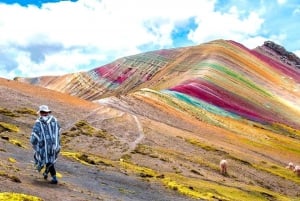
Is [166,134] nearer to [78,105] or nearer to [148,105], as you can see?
[78,105]

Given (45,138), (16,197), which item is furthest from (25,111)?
(16,197)

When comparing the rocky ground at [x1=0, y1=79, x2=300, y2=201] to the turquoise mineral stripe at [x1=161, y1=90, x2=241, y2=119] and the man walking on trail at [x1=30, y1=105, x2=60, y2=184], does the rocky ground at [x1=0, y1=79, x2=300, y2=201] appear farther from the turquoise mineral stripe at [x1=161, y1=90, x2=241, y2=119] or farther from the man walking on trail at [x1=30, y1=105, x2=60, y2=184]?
the turquoise mineral stripe at [x1=161, y1=90, x2=241, y2=119]

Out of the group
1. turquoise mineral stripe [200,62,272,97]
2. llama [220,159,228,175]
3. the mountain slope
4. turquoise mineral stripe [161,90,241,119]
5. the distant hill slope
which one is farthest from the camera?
turquoise mineral stripe [200,62,272,97]

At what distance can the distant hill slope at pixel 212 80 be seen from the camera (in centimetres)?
11358

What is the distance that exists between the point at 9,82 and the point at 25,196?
180 ft

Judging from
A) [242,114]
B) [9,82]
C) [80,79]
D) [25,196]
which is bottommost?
[25,196]

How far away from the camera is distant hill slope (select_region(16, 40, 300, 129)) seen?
11358cm

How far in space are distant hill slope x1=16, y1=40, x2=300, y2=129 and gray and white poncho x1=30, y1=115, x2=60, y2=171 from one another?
78.8 metres


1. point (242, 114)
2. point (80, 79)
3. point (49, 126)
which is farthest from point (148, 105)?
point (80, 79)

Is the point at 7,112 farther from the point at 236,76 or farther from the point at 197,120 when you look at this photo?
the point at 236,76

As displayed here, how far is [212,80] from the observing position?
12431cm

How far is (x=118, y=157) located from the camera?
164ft

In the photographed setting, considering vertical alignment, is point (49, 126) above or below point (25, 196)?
above

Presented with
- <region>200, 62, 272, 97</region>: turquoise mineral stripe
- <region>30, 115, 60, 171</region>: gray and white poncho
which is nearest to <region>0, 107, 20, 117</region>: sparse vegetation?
<region>30, 115, 60, 171</region>: gray and white poncho
